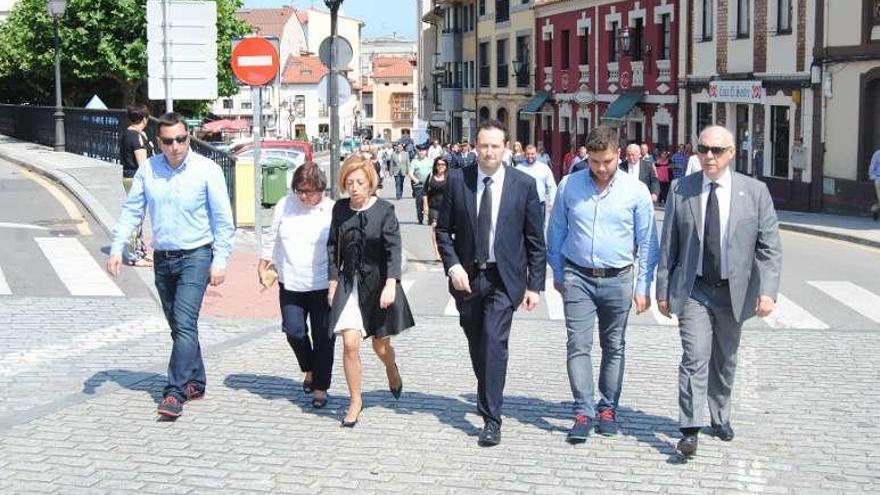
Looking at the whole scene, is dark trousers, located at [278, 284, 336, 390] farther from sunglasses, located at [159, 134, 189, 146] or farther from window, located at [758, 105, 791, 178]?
window, located at [758, 105, 791, 178]

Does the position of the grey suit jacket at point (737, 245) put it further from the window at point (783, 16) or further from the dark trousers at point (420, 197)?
the window at point (783, 16)

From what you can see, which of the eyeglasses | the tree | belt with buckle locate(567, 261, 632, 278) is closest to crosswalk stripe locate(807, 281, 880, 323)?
belt with buckle locate(567, 261, 632, 278)

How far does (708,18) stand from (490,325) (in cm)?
2771

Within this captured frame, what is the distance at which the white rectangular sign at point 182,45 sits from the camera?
1292cm

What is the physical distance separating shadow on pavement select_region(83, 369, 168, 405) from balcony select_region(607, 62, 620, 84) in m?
32.6

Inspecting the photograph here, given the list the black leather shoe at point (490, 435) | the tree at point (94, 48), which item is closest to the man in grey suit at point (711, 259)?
the black leather shoe at point (490, 435)

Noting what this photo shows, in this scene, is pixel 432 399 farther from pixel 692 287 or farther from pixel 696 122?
pixel 696 122

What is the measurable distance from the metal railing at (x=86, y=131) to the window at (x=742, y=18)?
15078 millimetres

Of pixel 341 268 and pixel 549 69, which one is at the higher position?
pixel 549 69

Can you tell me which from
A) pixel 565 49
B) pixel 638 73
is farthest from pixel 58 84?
pixel 565 49

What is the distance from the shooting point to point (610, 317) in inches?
276

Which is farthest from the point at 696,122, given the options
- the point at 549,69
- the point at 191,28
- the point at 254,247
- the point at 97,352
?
the point at 97,352

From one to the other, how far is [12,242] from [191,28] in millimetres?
4542

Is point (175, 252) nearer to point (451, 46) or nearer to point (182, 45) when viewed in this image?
point (182, 45)
